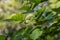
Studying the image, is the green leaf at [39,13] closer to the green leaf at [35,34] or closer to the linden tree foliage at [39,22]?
the linden tree foliage at [39,22]

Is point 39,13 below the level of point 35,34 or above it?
above

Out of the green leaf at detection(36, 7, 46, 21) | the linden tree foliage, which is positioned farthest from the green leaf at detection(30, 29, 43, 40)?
the green leaf at detection(36, 7, 46, 21)

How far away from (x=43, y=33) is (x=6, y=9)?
58 centimetres

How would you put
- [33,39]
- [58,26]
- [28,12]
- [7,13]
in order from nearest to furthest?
[33,39]
[58,26]
[28,12]
[7,13]

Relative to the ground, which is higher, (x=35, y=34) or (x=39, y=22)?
(x=39, y=22)

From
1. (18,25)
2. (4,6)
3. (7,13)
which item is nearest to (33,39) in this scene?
(18,25)

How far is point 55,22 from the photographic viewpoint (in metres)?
1.51

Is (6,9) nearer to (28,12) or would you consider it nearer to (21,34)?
(28,12)

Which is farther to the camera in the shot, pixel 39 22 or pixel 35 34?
pixel 39 22

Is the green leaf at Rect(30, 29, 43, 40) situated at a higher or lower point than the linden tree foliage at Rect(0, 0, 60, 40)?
lower

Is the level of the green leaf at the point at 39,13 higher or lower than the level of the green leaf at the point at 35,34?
higher

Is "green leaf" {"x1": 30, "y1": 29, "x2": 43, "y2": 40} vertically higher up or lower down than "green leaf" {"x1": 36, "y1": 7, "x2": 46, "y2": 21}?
lower down

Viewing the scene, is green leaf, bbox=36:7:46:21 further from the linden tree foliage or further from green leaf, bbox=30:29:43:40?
green leaf, bbox=30:29:43:40

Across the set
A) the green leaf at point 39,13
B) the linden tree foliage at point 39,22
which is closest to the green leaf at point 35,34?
the linden tree foliage at point 39,22
